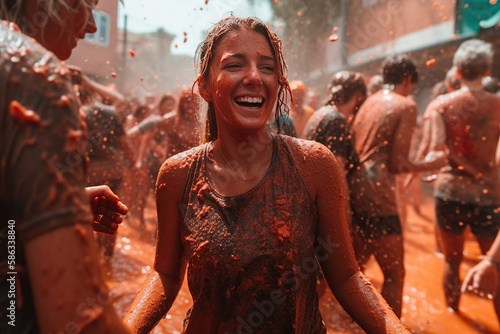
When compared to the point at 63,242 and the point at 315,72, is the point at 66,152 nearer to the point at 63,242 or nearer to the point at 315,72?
the point at 63,242

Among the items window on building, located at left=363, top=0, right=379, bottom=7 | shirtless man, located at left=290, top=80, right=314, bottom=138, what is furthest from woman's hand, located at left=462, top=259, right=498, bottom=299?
window on building, located at left=363, top=0, right=379, bottom=7

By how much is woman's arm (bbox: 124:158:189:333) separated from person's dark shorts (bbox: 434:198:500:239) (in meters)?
3.44

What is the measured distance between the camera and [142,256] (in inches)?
229

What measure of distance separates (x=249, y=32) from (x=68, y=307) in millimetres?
1346

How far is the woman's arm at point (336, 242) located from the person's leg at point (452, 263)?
3.17 metres

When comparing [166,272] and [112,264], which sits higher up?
[166,272]

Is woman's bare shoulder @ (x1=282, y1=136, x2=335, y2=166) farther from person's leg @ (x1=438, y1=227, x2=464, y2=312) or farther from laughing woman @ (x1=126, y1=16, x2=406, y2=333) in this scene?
person's leg @ (x1=438, y1=227, x2=464, y2=312)

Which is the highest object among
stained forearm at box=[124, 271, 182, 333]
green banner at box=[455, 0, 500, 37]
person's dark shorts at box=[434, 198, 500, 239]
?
green banner at box=[455, 0, 500, 37]

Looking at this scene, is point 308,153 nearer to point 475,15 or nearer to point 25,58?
point 25,58

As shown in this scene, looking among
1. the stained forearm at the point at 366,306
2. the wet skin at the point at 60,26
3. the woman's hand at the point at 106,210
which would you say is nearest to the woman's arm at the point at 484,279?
the stained forearm at the point at 366,306

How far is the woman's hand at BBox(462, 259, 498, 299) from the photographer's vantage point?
2.23 m

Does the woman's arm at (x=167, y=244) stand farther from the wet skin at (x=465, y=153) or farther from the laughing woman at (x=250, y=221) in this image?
the wet skin at (x=465, y=153)

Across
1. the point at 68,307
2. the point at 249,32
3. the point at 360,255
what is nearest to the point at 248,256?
the point at 68,307

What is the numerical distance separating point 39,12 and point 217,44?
0.85m
